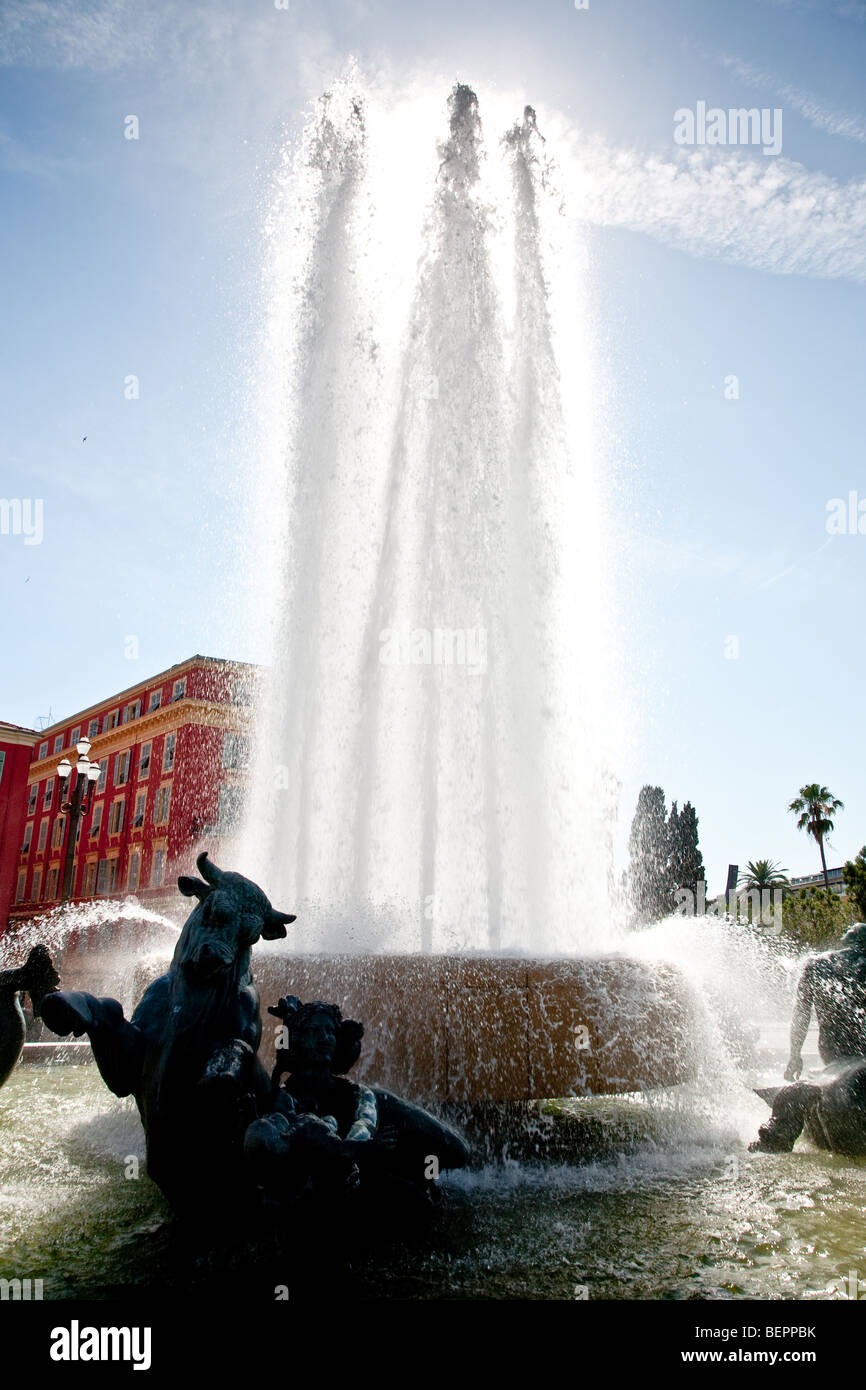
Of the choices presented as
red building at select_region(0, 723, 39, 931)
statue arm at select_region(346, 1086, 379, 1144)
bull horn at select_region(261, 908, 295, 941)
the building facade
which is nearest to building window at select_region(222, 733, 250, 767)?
red building at select_region(0, 723, 39, 931)

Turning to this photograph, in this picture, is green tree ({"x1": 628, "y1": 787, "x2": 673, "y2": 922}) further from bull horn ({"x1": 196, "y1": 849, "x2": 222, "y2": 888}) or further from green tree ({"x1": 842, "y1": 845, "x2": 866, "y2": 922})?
bull horn ({"x1": 196, "y1": 849, "x2": 222, "y2": 888})

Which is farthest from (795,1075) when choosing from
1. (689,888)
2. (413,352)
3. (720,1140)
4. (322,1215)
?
(689,888)

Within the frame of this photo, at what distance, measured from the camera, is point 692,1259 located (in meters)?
3.17

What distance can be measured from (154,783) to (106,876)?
6.19 metres

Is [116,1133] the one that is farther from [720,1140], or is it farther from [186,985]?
[720,1140]

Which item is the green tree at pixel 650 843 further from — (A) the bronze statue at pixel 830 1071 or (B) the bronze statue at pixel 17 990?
(B) the bronze statue at pixel 17 990

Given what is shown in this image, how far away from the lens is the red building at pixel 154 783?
1449 inches

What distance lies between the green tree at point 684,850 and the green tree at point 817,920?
15.7 ft

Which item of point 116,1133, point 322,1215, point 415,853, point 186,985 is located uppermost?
point 415,853

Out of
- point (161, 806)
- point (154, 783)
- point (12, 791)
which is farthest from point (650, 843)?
point (12, 791)
